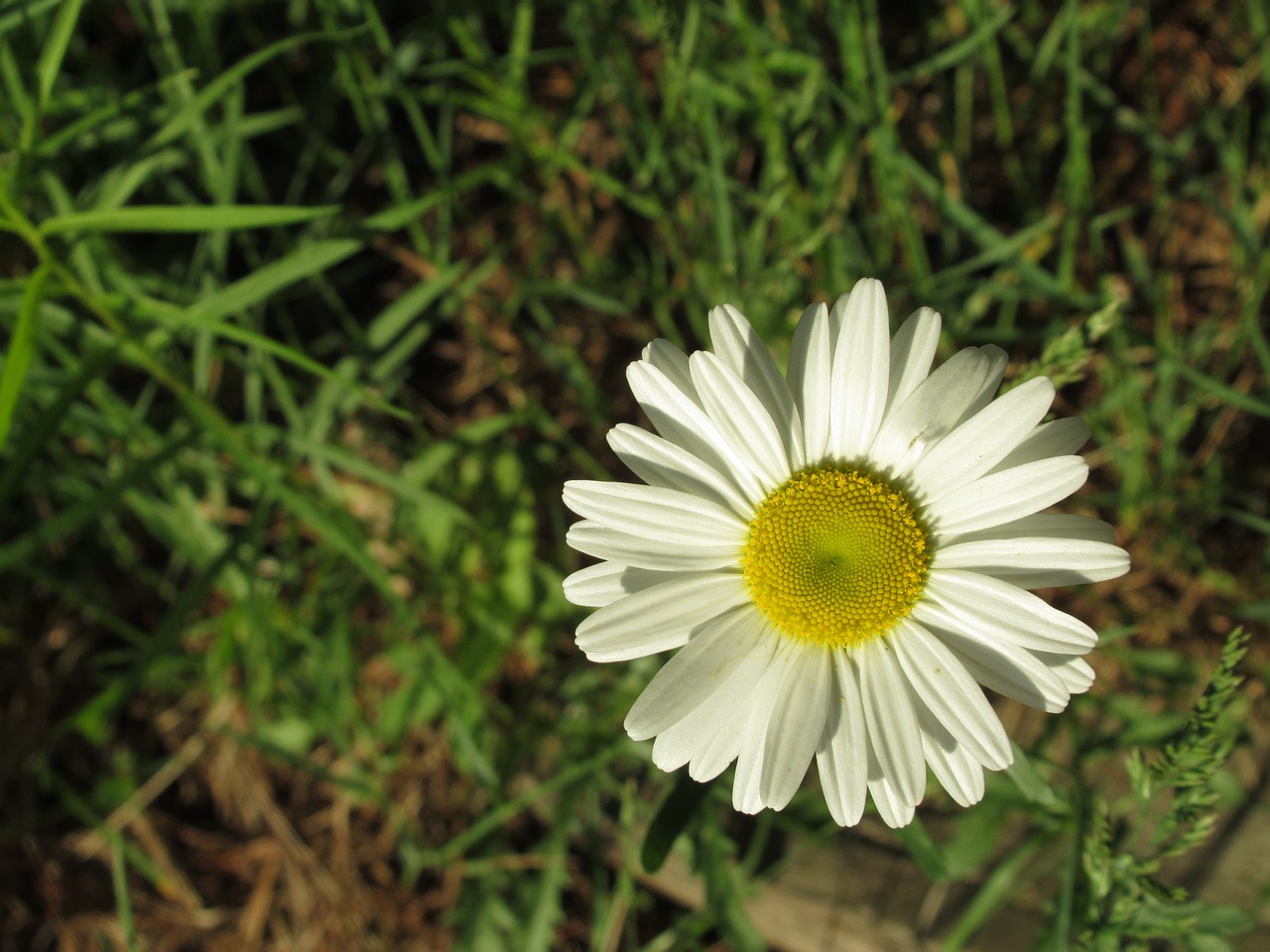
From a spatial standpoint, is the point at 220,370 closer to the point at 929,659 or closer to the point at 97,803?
the point at 97,803

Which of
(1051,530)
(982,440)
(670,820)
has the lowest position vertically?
(670,820)

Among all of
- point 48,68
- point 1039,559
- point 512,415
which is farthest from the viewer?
point 512,415

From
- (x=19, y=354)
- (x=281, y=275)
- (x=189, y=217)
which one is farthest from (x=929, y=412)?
(x=19, y=354)

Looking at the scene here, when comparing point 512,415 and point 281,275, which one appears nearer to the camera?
point 281,275

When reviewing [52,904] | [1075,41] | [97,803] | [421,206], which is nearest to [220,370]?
[421,206]

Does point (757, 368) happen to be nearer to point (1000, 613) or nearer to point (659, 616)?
point (659, 616)

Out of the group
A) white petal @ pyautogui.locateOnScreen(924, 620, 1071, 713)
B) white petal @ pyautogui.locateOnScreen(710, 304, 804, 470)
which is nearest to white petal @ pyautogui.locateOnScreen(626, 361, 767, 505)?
white petal @ pyautogui.locateOnScreen(710, 304, 804, 470)
